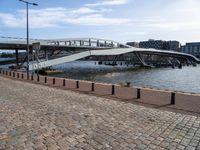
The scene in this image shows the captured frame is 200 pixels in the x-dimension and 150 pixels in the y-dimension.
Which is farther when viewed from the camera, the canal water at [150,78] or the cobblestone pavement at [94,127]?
the canal water at [150,78]

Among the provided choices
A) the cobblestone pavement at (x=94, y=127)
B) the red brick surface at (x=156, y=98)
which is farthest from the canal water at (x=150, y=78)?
the cobblestone pavement at (x=94, y=127)

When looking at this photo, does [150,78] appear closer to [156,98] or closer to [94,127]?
[156,98]

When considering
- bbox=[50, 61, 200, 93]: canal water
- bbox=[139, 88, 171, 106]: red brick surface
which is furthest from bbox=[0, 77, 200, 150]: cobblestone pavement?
bbox=[50, 61, 200, 93]: canal water

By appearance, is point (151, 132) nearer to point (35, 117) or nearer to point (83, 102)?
Result: point (35, 117)

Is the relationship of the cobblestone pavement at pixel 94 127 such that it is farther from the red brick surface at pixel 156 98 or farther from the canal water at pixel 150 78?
the canal water at pixel 150 78

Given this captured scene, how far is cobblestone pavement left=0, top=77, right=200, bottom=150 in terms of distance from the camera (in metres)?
6.95

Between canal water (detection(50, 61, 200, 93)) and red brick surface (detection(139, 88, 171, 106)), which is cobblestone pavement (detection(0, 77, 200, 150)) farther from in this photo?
canal water (detection(50, 61, 200, 93))

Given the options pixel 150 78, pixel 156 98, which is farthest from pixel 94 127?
pixel 150 78

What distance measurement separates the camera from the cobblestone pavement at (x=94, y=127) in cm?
695

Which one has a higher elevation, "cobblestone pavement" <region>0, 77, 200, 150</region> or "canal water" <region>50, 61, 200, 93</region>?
"cobblestone pavement" <region>0, 77, 200, 150</region>

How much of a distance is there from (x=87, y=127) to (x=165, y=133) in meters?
2.64

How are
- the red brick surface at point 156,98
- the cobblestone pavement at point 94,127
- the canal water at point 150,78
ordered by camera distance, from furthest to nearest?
the canal water at point 150,78 → the red brick surface at point 156,98 → the cobblestone pavement at point 94,127

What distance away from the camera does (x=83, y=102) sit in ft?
45.0

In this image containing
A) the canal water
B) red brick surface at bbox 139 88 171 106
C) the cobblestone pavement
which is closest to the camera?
the cobblestone pavement
